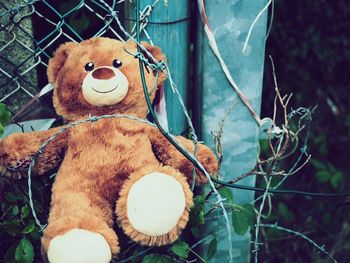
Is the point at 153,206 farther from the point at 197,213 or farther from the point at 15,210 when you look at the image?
the point at 15,210

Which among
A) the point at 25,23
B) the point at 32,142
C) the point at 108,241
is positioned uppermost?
the point at 25,23

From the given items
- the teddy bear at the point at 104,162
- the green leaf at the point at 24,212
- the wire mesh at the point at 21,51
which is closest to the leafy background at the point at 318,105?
the wire mesh at the point at 21,51

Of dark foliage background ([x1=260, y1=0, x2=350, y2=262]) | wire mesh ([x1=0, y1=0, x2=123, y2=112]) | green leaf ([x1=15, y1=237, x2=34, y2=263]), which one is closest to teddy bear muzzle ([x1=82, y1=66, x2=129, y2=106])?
wire mesh ([x1=0, y1=0, x2=123, y2=112])

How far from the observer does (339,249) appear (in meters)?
1.70

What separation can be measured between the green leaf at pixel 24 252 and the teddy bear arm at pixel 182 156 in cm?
33

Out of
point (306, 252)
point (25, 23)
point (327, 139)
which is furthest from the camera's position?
point (327, 139)

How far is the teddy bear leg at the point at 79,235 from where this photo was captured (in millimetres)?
879

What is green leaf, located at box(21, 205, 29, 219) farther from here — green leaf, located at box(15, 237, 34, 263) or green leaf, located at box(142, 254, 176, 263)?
green leaf, located at box(142, 254, 176, 263)

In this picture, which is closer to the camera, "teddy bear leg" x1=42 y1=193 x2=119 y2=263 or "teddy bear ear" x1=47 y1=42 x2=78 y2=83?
"teddy bear leg" x1=42 y1=193 x2=119 y2=263

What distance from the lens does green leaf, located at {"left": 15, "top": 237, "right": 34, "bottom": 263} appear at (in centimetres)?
108

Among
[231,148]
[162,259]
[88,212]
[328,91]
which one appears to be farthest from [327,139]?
[88,212]

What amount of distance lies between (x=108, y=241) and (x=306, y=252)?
0.94 meters

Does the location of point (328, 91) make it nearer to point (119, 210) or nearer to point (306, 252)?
point (306, 252)

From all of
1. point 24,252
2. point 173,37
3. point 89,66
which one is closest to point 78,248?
point 24,252
